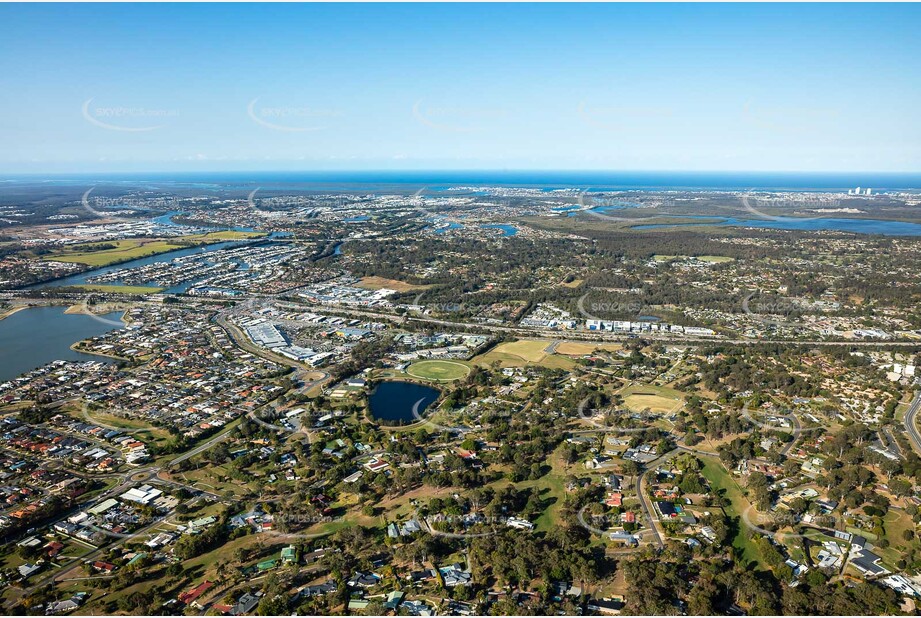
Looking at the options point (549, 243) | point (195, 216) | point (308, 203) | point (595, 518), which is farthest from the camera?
point (308, 203)

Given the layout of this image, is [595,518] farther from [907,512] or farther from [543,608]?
[907,512]

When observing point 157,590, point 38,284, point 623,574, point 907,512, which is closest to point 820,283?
point 907,512

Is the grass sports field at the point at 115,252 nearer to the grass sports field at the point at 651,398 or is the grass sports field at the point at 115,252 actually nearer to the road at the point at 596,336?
the road at the point at 596,336

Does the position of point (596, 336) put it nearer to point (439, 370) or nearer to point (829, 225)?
point (439, 370)

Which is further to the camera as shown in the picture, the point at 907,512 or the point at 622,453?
the point at 622,453

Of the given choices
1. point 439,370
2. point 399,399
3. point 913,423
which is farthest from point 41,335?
point 913,423

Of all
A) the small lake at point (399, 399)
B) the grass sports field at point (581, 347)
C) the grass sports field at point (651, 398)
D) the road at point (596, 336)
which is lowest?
the small lake at point (399, 399)

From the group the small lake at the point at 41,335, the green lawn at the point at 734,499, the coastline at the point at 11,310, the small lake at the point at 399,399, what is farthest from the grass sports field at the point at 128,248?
the green lawn at the point at 734,499
